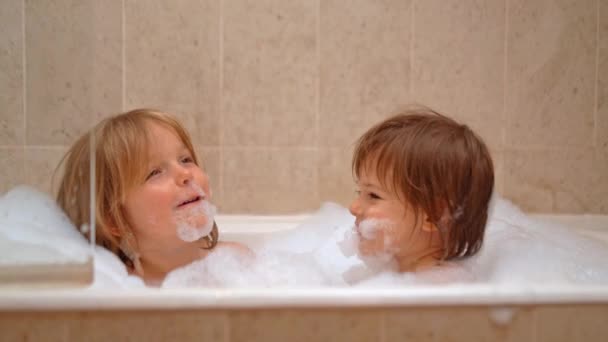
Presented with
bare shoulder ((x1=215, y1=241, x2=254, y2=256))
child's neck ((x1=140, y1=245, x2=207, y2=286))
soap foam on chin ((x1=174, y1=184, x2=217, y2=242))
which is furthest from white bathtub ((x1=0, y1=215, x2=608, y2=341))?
bare shoulder ((x1=215, y1=241, x2=254, y2=256))

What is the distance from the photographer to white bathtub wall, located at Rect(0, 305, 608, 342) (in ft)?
2.05

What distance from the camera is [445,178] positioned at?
993 mm

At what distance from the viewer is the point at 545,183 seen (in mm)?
1592

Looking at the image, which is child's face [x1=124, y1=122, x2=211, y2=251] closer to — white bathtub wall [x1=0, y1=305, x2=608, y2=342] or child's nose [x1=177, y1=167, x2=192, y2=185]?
child's nose [x1=177, y1=167, x2=192, y2=185]

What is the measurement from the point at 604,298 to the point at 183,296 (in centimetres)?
51

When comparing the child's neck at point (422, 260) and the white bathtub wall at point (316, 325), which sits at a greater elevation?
the white bathtub wall at point (316, 325)

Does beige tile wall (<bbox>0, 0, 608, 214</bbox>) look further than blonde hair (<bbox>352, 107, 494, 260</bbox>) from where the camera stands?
Yes

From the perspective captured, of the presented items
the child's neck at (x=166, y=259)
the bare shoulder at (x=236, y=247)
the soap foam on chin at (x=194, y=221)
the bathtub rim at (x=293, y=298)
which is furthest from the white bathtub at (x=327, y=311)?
the bare shoulder at (x=236, y=247)

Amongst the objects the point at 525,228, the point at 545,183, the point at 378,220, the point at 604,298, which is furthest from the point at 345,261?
the point at 545,183

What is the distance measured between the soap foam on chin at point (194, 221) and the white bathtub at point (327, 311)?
1.44 feet

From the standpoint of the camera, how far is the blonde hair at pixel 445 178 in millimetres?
995

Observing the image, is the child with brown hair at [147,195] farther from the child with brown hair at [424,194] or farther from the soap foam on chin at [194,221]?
the child with brown hair at [424,194]

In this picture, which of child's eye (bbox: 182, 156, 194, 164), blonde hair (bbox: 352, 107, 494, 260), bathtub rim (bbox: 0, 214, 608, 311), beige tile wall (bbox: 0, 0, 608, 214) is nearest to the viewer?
bathtub rim (bbox: 0, 214, 608, 311)

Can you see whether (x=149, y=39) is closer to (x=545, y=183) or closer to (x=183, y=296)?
(x=183, y=296)
